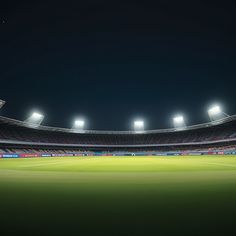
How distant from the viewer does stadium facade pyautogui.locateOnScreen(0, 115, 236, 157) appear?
6788 cm

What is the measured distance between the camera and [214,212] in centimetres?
465

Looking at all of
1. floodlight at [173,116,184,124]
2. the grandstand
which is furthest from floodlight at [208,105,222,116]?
floodlight at [173,116,184,124]

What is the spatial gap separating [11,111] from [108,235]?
11089cm

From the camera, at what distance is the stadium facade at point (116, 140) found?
67875 millimetres

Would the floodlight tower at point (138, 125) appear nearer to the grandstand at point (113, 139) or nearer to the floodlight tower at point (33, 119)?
the grandstand at point (113, 139)

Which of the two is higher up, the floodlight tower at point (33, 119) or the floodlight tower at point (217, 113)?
the floodlight tower at point (217, 113)

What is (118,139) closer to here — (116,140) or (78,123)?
(116,140)

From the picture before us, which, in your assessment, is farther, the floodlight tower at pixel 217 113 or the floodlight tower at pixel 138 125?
the floodlight tower at pixel 138 125

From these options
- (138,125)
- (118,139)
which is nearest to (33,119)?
(118,139)

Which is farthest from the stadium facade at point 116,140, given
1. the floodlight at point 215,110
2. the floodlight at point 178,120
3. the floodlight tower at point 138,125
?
the floodlight at point 215,110

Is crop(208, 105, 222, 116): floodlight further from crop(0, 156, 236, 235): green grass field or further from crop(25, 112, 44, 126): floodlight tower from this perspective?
crop(25, 112, 44, 126): floodlight tower

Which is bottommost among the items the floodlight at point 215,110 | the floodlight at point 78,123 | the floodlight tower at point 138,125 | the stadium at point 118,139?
the stadium at point 118,139

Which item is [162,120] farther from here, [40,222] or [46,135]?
[40,222]

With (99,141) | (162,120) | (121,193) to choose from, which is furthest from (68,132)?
(121,193)
